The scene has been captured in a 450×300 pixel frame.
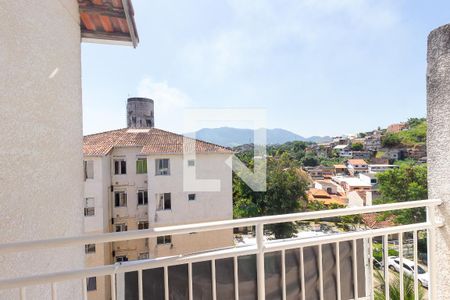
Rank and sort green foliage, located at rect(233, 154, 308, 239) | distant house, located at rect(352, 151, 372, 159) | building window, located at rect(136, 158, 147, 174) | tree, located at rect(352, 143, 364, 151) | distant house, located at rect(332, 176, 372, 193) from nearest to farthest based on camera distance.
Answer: building window, located at rect(136, 158, 147, 174)
green foliage, located at rect(233, 154, 308, 239)
distant house, located at rect(332, 176, 372, 193)
distant house, located at rect(352, 151, 372, 159)
tree, located at rect(352, 143, 364, 151)

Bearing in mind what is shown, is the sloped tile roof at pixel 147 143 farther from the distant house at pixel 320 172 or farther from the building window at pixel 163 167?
the distant house at pixel 320 172

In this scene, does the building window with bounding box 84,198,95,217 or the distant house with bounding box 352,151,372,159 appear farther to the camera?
the distant house with bounding box 352,151,372,159

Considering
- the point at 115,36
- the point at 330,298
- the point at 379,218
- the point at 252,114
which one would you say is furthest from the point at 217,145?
the point at 379,218

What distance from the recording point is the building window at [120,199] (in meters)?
12.9

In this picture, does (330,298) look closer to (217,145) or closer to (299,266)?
(299,266)

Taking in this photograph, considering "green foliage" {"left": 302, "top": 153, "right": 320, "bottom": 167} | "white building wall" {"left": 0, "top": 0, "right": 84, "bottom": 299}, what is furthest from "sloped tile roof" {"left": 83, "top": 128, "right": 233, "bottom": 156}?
"green foliage" {"left": 302, "top": 153, "right": 320, "bottom": 167}

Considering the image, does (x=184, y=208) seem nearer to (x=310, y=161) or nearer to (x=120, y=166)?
(x=120, y=166)

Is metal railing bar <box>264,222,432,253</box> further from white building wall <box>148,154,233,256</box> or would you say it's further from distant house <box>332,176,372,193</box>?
distant house <box>332,176,372,193</box>

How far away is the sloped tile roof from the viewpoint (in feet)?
39.8

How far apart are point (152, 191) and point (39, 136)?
10.8 meters

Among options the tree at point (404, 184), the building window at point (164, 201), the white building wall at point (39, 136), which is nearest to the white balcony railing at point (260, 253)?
the white building wall at point (39, 136)

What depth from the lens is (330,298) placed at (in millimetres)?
1653

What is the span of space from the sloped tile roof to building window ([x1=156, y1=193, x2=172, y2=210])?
2209mm

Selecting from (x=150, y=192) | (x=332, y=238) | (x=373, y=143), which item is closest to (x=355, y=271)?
(x=332, y=238)
